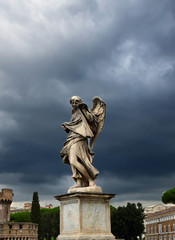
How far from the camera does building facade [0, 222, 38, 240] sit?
223 ft

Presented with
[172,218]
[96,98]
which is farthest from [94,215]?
[172,218]

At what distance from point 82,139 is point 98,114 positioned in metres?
1.02

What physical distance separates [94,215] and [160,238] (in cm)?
8307

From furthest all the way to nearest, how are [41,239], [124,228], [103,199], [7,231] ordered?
[41,239] → [7,231] → [124,228] → [103,199]

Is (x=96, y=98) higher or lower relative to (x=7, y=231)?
higher

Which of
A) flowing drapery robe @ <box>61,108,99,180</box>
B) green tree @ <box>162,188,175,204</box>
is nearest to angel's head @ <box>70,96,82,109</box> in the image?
flowing drapery robe @ <box>61,108,99,180</box>

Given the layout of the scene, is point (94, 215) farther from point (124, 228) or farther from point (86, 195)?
point (124, 228)

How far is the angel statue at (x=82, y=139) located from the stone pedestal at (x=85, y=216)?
0.97 feet

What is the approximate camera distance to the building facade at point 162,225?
75125 millimetres

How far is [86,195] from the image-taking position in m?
8.15

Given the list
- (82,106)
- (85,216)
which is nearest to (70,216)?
(85,216)

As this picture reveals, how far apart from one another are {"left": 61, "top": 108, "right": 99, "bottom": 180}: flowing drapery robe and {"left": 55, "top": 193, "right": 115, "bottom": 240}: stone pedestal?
67 cm

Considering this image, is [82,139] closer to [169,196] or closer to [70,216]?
[70,216]

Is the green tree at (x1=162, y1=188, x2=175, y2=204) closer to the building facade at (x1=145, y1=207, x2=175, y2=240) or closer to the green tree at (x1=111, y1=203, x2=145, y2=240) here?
the green tree at (x1=111, y1=203, x2=145, y2=240)
